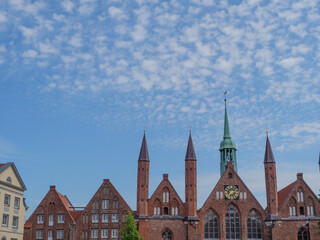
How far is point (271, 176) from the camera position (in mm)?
76250

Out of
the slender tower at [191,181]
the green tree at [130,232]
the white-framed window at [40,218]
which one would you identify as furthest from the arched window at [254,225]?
the white-framed window at [40,218]

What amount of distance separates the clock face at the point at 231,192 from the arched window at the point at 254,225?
12.8 ft

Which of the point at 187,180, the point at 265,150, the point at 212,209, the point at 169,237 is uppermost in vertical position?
the point at 265,150

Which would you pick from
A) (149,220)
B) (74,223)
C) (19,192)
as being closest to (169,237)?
(149,220)

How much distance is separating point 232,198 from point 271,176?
26.2 feet

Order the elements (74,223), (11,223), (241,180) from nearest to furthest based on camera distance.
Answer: (11,223) < (74,223) < (241,180)

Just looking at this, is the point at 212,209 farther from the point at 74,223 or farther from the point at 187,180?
the point at 74,223

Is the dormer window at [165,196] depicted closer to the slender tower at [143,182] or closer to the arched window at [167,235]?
the slender tower at [143,182]

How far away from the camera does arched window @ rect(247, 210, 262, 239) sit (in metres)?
74.5

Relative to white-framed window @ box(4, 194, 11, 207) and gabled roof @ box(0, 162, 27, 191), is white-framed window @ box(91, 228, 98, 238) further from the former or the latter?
white-framed window @ box(4, 194, 11, 207)

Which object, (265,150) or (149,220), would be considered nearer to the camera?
(149,220)

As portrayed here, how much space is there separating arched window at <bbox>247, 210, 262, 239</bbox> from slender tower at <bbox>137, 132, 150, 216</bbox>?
18.4m

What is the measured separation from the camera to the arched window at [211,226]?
74.3 m

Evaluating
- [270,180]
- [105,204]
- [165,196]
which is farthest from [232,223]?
[105,204]
